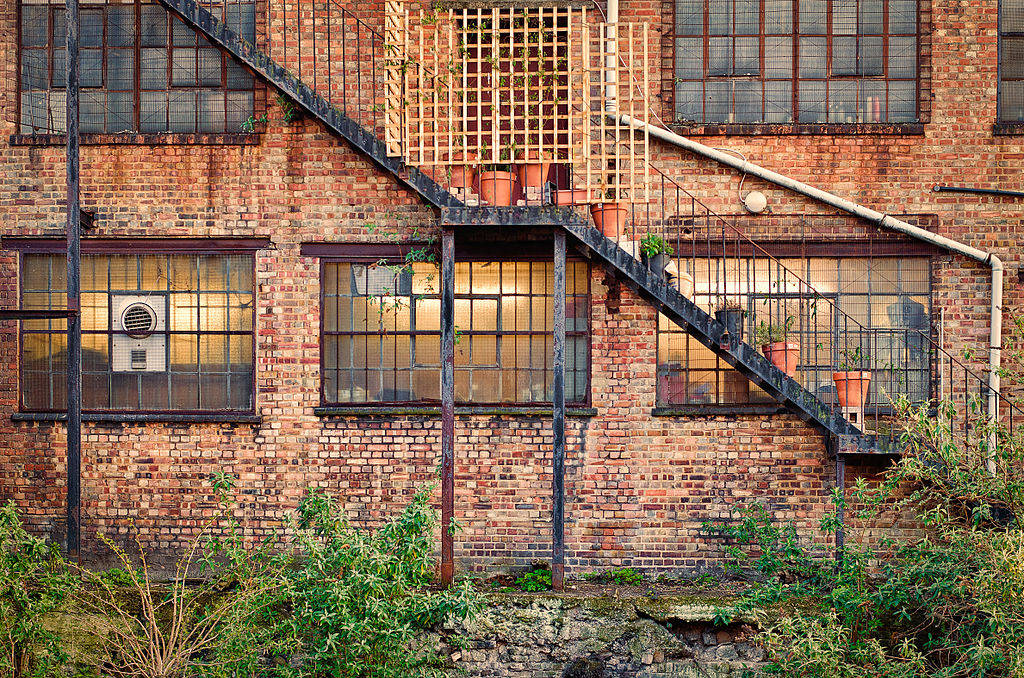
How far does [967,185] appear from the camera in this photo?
10047 mm

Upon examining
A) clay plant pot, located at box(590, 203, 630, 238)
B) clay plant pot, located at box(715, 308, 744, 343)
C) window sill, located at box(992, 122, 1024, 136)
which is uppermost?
window sill, located at box(992, 122, 1024, 136)

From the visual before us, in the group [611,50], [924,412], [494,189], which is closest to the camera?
[924,412]

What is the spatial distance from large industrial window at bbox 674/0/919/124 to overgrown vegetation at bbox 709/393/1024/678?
3854 millimetres

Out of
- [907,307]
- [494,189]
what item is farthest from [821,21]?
[494,189]

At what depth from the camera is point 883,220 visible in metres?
9.91

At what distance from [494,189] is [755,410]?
3.65m

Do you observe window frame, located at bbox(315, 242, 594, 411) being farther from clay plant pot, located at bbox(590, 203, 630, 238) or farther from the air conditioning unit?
the air conditioning unit

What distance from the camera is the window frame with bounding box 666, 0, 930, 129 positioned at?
33.0 ft

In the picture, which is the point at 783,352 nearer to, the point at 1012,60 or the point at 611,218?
the point at 611,218

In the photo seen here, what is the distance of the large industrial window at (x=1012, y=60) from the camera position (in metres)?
10.2

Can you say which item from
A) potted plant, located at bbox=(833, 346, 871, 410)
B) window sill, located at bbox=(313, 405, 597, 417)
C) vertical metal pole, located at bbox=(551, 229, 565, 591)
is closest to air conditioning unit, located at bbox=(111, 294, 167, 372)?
window sill, located at bbox=(313, 405, 597, 417)

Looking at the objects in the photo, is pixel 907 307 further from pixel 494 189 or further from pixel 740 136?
pixel 494 189

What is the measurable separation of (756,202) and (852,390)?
2222 millimetres

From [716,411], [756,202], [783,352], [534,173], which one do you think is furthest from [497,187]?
[716,411]
